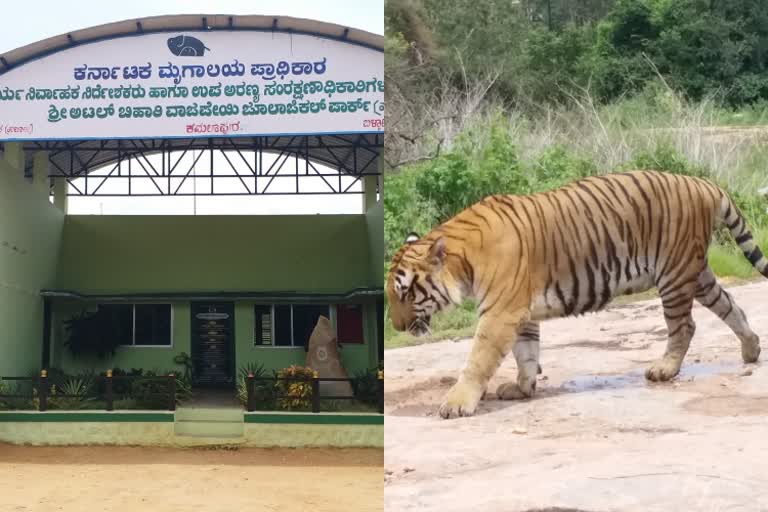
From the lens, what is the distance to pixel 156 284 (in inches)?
734

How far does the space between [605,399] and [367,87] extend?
34.0 ft

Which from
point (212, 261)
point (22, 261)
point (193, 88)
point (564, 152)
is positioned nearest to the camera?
point (564, 152)

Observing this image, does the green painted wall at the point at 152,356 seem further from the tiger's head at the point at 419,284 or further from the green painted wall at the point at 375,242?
the tiger's head at the point at 419,284

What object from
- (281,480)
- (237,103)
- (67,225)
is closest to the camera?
(281,480)

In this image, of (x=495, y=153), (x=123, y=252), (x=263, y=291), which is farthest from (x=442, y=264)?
(x=123, y=252)

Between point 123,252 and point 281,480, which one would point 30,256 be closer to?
point 123,252

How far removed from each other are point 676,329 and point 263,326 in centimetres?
1249

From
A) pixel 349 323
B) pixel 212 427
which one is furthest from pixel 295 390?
pixel 349 323

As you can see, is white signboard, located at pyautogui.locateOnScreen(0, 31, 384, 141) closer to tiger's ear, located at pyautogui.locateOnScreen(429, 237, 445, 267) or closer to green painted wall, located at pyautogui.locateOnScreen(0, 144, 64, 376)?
green painted wall, located at pyautogui.locateOnScreen(0, 144, 64, 376)

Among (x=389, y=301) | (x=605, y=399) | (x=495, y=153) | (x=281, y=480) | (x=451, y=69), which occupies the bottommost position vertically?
(x=281, y=480)

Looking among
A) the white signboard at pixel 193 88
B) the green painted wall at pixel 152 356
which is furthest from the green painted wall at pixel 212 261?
the white signboard at pixel 193 88

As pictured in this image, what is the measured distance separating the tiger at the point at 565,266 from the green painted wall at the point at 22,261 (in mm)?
12303

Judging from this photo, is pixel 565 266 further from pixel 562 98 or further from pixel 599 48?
pixel 599 48

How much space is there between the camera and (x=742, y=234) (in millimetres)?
6258
